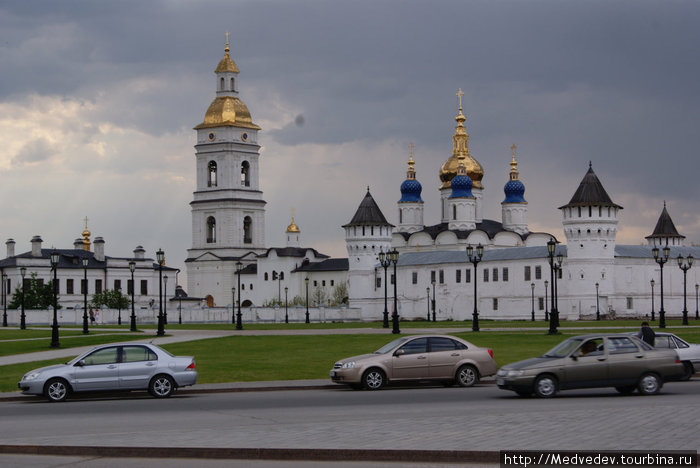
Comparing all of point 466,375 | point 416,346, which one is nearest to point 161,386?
point 416,346

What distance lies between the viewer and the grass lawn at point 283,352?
30000 millimetres

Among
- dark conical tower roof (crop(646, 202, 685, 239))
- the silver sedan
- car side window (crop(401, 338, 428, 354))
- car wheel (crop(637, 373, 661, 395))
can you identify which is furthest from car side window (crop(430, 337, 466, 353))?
dark conical tower roof (crop(646, 202, 685, 239))

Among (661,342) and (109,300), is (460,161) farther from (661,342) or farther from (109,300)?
(661,342)

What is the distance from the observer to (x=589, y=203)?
9475cm

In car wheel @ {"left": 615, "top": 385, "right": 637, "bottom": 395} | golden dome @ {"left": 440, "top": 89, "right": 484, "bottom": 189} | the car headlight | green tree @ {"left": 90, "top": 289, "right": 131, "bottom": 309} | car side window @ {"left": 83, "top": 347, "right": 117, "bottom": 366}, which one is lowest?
car wheel @ {"left": 615, "top": 385, "right": 637, "bottom": 395}

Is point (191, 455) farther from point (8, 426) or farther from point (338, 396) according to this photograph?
point (338, 396)

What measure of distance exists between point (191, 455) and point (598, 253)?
8346 centimetres

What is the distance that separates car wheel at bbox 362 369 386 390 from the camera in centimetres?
A: 2527

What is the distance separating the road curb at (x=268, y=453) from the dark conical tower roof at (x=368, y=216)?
98.1 meters

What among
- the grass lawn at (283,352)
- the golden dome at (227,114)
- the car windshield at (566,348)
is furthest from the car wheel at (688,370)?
the golden dome at (227,114)

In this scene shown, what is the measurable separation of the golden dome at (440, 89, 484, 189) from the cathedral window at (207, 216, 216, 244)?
32472 millimetres

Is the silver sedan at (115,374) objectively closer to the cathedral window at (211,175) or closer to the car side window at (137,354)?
the car side window at (137,354)

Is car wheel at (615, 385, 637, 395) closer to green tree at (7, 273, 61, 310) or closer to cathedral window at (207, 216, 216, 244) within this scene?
green tree at (7, 273, 61, 310)

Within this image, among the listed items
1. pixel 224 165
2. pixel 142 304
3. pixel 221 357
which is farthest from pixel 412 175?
pixel 221 357
